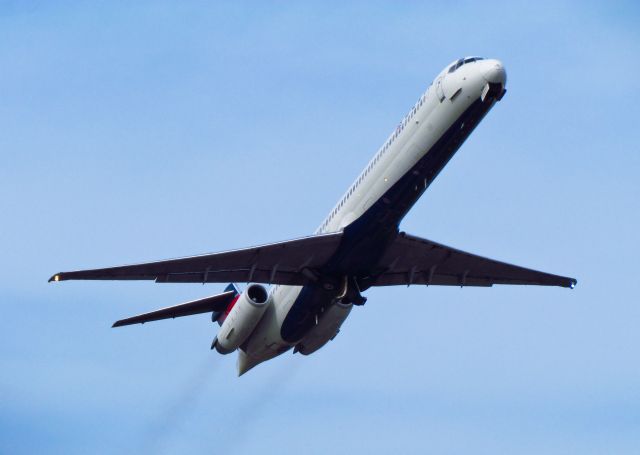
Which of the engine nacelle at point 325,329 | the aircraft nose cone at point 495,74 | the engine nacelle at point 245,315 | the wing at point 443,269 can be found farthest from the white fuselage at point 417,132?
the engine nacelle at point 245,315

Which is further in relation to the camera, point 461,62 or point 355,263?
point 355,263

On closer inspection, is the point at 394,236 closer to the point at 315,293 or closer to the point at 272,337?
the point at 315,293

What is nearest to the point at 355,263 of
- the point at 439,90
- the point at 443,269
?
the point at 443,269

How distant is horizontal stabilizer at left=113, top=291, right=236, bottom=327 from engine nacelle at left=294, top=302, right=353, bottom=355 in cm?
335

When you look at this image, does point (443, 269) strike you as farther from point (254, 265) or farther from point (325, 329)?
point (254, 265)

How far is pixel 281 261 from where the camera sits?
46.2 m

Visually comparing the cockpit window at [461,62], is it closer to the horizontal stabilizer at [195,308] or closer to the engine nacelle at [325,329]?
the engine nacelle at [325,329]

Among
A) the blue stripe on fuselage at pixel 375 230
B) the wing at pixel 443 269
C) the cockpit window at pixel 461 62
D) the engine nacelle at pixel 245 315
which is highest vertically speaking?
the cockpit window at pixel 461 62

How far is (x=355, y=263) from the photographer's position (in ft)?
150

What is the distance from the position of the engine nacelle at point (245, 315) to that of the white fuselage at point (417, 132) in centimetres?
379

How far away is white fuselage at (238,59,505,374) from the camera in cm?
4188

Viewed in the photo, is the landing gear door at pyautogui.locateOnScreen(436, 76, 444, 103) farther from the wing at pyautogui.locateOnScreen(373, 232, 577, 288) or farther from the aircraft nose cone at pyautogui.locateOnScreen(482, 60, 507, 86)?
the wing at pyautogui.locateOnScreen(373, 232, 577, 288)

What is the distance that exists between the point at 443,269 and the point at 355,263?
5143 millimetres

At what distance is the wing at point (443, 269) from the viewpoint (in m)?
47.4
